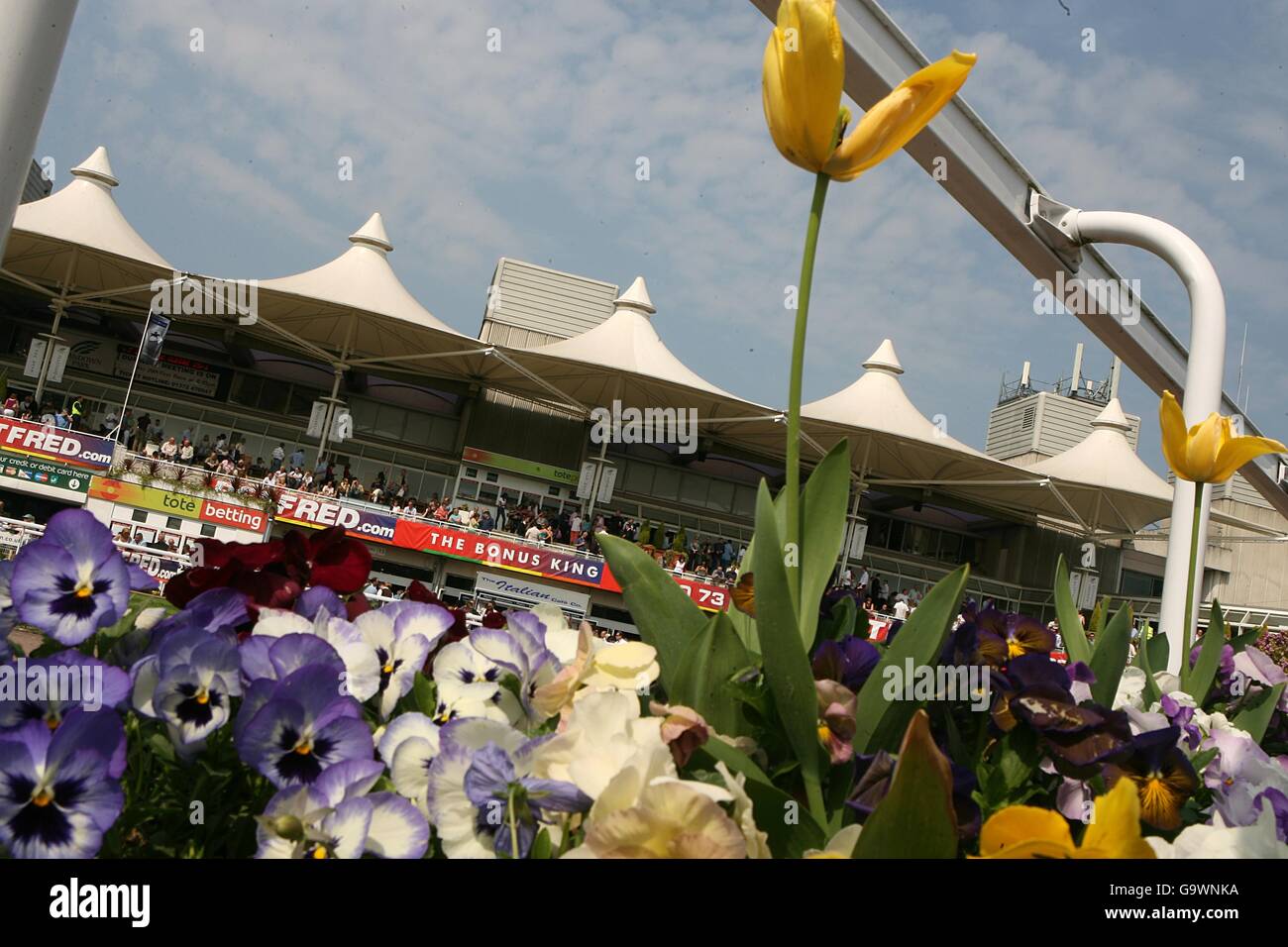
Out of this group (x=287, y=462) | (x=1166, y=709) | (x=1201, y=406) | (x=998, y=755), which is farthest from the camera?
(x=287, y=462)

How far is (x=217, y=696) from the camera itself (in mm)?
789

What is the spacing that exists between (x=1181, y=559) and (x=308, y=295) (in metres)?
21.1

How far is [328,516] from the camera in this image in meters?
19.3

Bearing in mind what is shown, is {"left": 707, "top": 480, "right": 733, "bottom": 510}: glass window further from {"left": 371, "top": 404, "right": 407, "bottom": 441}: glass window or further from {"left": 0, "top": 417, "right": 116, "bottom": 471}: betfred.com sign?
{"left": 0, "top": 417, "right": 116, "bottom": 471}: betfred.com sign

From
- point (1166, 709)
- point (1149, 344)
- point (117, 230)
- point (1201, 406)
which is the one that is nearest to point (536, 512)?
point (117, 230)

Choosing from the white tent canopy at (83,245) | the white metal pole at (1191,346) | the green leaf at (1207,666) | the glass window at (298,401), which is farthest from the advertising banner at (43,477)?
the green leaf at (1207,666)

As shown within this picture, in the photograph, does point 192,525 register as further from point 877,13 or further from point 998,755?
point 998,755

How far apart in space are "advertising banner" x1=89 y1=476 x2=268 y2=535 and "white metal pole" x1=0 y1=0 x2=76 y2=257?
17486mm

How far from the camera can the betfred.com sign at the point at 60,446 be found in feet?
60.8

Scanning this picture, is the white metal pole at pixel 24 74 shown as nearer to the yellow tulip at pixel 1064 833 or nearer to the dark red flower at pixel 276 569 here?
the dark red flower at pixel 276 569

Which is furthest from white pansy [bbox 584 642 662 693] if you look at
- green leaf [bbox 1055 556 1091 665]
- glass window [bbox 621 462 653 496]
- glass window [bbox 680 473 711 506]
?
glass window [bbox 680 473 711 506]

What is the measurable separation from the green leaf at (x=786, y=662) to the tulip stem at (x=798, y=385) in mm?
144

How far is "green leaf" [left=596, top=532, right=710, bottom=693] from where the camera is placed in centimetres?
103

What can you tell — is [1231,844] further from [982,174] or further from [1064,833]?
[982,174]
